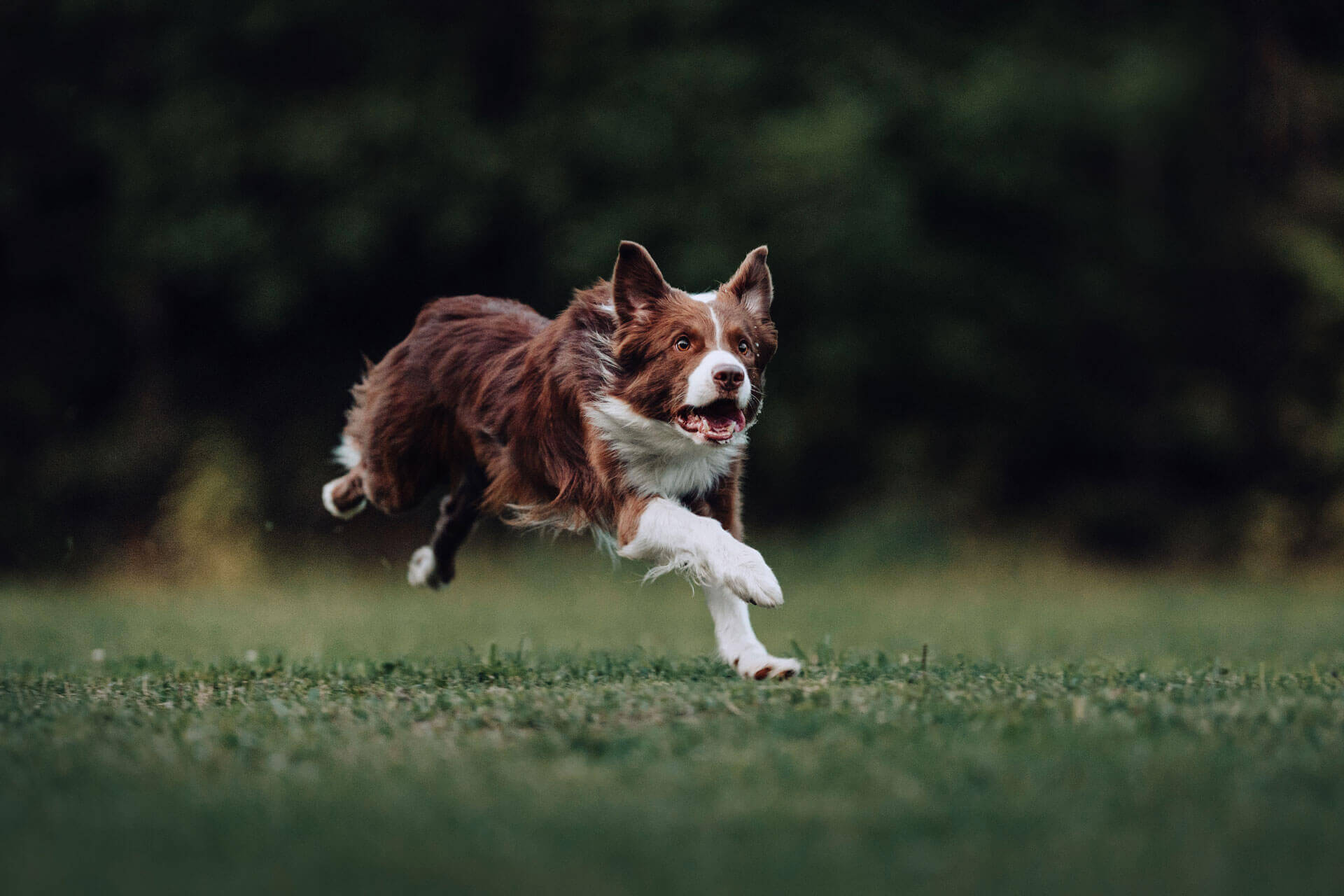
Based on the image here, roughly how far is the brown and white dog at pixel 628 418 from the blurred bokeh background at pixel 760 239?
32.3 ft

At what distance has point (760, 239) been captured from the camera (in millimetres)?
17828

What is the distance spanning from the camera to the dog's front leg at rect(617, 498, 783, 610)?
6.07m

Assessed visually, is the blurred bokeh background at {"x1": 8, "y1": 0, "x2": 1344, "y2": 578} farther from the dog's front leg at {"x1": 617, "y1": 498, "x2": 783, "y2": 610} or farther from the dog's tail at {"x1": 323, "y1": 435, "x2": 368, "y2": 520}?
the dog's front leg at {"x1": 617, "y1": 498, "x2": 783, "y2": 610}

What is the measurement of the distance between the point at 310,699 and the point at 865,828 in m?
3.04

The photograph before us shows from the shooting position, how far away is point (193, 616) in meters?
13.8

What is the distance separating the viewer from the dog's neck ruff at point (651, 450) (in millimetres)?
6582

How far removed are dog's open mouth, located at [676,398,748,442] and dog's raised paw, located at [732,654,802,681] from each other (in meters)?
1.04

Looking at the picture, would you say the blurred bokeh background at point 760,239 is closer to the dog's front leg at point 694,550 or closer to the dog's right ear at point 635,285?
the dog's right ear at point 635,285

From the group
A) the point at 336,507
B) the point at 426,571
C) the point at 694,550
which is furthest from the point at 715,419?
the point at 336,507

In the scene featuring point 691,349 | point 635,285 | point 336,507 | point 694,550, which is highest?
point 635,285

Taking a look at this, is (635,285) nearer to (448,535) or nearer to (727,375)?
(727,375)

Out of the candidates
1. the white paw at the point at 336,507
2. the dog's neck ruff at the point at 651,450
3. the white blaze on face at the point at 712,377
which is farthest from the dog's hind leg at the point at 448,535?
the white blaze on face at the point at 712,377

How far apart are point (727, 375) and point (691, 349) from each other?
303mm

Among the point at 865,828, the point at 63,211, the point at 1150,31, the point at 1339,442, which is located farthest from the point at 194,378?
the point at 865,828
